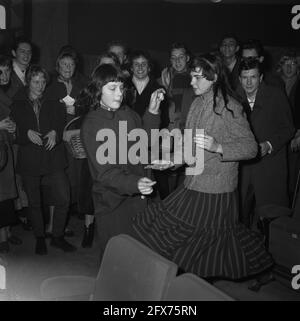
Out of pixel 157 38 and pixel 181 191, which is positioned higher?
pixel 157 38

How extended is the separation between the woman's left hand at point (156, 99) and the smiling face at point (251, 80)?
3.30 feet

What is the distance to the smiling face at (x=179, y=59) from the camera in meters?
4.49

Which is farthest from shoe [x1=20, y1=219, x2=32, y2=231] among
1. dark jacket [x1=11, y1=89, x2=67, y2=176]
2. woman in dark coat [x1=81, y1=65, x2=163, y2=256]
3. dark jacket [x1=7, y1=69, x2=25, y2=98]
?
woman in dark coat [x1=81, y1=65, x2=163, y2=256]

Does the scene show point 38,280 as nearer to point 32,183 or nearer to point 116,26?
point 32,183

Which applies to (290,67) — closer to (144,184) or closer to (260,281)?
(260,281)

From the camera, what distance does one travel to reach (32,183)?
13.3ft

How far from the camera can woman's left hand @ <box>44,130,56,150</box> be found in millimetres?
4031

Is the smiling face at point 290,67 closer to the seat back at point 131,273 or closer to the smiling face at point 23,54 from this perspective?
the smiling face at point 23,54

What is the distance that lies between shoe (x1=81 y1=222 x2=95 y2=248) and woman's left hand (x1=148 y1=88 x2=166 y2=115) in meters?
1.56

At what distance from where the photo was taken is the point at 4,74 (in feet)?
14.0

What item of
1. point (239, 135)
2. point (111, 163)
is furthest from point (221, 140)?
point (111, 163)
